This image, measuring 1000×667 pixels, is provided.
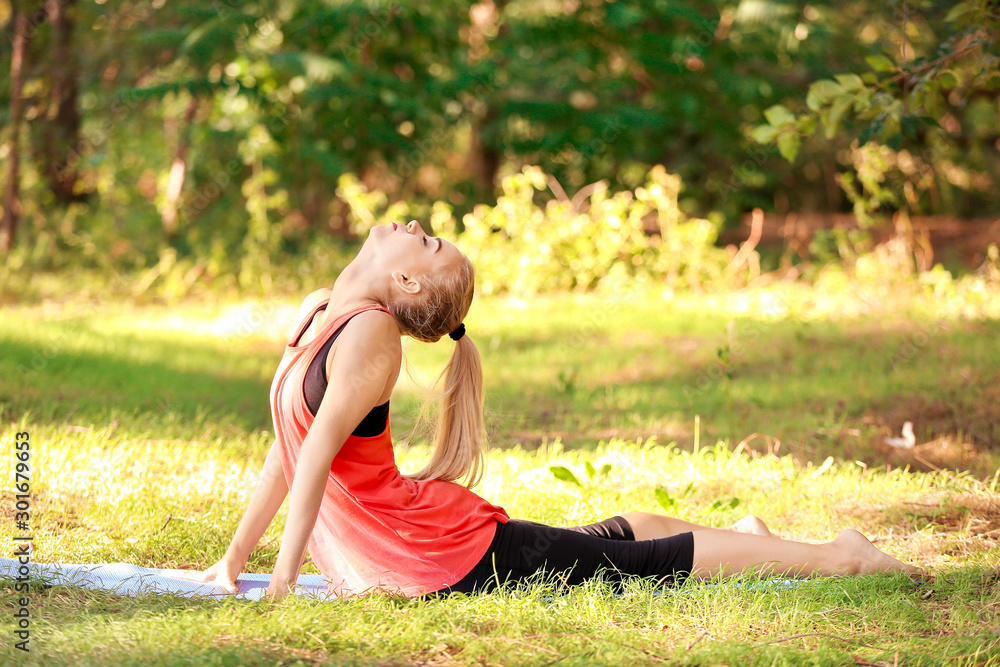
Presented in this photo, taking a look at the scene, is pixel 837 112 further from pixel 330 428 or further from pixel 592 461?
pixel 330 428

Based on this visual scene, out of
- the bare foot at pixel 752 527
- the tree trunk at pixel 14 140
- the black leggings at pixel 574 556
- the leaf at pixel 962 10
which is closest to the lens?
the black leggings at pixel 574 556

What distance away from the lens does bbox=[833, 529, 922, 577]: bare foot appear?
2941mm

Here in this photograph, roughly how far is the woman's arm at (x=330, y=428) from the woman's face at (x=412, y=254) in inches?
9.5

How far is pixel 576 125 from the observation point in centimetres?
1055

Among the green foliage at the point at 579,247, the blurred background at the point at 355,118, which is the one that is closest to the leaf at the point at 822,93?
the blurred background at the point at 355,118

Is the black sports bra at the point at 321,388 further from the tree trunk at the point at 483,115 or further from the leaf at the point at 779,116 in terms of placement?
the tree trunk at the point at 483,115

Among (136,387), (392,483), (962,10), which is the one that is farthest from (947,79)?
(136,387)

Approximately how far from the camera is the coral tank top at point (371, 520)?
2588 mm

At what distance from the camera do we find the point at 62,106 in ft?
35.5

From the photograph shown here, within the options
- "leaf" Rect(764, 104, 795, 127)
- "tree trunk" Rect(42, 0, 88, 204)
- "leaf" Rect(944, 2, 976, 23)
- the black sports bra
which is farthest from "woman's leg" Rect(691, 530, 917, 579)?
"tree trunk" Rect(42, 0, 88, 204)

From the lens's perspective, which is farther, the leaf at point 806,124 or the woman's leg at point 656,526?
the leaf at point 806,124

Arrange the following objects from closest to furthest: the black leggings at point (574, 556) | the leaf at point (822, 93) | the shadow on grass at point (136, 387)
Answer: the black leggings at point (574, 556), the leaf at point (822, 93), the shadow on grass at point (136, 387)

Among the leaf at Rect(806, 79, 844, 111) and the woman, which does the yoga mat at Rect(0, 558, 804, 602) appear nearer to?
the woman

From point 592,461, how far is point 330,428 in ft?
6.99
